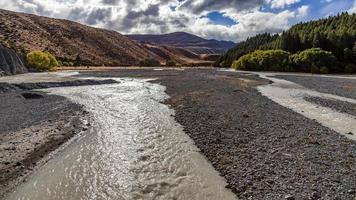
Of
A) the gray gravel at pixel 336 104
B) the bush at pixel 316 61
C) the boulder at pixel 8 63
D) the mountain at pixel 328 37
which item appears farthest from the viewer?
the mountain at pixel 328 37

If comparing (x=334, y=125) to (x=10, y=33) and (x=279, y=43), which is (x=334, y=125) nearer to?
(x=279, y=43)

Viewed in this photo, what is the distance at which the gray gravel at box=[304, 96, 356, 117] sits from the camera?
27.2 meters

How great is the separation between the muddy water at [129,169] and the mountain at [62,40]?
323ft

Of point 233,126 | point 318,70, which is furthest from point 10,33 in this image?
point 233,126

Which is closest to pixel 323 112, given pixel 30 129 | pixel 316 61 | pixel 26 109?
pixel 30 129

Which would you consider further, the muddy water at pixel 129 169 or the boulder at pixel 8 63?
the boulder at pixel 8 63

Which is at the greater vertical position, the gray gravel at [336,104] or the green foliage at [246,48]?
the green foliage at [246,48]

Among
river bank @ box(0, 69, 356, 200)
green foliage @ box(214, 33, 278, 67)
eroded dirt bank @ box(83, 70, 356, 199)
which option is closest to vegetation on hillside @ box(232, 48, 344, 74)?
green foliage @ box(214, 33, 278, 67)

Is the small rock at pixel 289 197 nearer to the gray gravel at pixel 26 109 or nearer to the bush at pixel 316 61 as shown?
the gray gravel at pixel 26 109

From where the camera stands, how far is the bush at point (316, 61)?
7912 centimetres

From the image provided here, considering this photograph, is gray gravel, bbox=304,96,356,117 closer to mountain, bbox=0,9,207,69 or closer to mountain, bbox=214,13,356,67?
mountain, bbox=214,13,356,67

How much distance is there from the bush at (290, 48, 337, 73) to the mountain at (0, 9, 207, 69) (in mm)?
77830

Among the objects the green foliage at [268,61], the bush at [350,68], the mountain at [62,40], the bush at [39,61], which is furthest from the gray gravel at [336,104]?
the mountain at [62,40]

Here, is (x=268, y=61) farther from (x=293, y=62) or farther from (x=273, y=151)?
(x=273, y=151)
